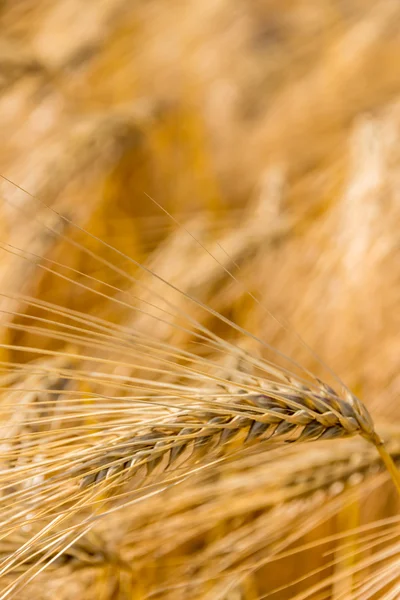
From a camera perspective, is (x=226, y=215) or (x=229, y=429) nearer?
(x=229, y=429)

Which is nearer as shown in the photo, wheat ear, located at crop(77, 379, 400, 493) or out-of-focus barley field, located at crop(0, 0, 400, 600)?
wheat ear, located at crop(77, 379, 400, 493)

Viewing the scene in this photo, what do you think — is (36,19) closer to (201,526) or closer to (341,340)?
(341,340)

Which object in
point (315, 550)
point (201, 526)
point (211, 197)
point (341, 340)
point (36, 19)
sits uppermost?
point (36, 19)

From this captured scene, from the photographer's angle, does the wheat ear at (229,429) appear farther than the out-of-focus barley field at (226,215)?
No

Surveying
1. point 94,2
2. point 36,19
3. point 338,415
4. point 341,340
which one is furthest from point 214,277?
point 36,19

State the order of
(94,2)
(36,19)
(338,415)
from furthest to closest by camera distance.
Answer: (36,19) < (94,2) < (338,415)

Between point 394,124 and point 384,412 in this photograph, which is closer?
point 384,412

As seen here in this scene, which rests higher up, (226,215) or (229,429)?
(226,215)

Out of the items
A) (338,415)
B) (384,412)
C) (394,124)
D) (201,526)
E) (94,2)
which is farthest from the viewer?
(94,2)
